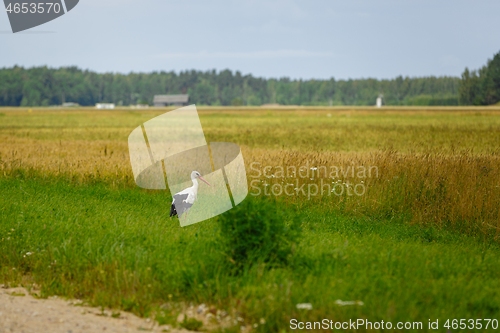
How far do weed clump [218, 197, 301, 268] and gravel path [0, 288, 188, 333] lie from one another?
64.0 inches

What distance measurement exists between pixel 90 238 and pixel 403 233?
7071 mm

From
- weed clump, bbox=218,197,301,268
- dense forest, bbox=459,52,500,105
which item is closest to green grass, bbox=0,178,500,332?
weed clump, bbox=218,197,301,268

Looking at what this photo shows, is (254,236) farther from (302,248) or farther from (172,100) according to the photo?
(172,100)

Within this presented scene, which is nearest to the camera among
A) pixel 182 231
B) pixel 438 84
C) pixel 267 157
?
pixel 182 231

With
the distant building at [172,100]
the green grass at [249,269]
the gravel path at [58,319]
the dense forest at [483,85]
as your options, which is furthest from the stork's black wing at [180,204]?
the distant building at [172,100]

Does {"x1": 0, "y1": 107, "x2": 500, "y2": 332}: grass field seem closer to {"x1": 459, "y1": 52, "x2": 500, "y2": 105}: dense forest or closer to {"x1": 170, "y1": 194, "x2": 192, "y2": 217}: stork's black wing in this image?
{"x1": 170, "y1": 194, "x2": 192, "y2": 217}: stork's black wing

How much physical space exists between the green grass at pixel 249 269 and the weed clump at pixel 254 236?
19cm

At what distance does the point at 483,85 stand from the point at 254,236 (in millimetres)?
106341

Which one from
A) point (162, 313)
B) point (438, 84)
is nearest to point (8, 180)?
point (162, 313)

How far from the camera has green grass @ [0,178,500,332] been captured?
605 cm

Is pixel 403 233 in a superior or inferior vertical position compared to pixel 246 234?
inferior

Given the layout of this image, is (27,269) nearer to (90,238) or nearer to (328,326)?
(90,238)

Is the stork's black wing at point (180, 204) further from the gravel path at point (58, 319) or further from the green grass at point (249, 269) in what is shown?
the gravel path at point (58, 319)

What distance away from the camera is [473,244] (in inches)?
394
